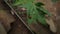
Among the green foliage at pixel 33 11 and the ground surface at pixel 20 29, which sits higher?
the green foliage at pixel 33 11

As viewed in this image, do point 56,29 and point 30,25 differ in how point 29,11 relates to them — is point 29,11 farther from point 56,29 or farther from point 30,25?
point 56,29

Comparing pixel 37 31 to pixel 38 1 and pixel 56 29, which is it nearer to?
pixel 56 29

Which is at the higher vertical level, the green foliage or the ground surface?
the green foliage

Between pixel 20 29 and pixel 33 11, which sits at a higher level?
pixel 33 11

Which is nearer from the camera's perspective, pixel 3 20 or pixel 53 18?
pixel 3 20

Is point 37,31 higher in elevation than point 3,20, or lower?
lower

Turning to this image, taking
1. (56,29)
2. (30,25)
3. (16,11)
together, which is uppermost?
(16,11)

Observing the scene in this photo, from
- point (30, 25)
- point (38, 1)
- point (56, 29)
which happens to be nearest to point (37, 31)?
point (30, 25)
